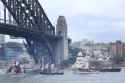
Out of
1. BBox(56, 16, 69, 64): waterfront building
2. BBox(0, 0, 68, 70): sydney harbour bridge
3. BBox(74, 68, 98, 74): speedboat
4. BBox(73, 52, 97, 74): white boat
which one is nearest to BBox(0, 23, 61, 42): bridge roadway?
BBox(0, 0, 68, 70): sydney harbour bridge

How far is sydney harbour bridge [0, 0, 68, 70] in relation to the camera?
274 ft

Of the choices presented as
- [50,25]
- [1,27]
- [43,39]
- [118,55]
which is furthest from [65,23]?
[1,27]

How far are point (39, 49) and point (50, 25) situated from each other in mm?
7718

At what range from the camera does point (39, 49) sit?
10525cm

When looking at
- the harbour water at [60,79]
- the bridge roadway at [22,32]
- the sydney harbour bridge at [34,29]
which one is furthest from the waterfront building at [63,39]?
the harbour water at [60,79]

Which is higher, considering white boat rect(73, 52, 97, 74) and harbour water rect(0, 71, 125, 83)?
white boat rect(73, 52, 97, 74)

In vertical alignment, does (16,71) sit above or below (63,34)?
below

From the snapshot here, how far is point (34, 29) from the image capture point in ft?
311

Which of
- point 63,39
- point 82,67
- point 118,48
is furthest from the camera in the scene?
point 118,48

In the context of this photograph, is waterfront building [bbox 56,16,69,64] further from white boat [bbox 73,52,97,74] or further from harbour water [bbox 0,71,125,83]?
harbour water [bbox 0,71,125,83]

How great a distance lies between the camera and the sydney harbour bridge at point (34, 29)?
83625 millimetres

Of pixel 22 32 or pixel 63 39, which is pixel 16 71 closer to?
pixel 22 32

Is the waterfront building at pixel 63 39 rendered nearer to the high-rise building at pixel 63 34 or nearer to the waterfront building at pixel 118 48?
the high-rise building at pixel 63 34

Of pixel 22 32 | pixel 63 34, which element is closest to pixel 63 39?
pixel 63 34
